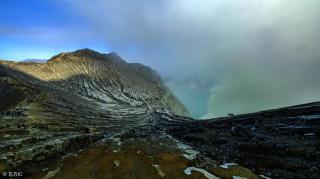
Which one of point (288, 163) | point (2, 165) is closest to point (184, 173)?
point (288, 163)

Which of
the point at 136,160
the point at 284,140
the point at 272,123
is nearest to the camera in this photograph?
the point at 136,160

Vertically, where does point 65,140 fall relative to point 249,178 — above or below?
above

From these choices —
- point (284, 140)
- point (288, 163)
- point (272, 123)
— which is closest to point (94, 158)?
point (288, 163)

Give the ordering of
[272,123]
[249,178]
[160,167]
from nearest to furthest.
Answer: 1. [249,178]
2. [160,167]
3. [272,123]

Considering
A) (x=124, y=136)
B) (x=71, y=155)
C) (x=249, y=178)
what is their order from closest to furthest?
(x=249, y=178) → (x=71, y=155) → (x=124, y=136)

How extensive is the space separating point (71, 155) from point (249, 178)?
196ft

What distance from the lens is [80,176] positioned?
3880 inches

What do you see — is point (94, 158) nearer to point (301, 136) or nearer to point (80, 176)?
point (80, 176)

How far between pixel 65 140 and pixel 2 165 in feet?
149

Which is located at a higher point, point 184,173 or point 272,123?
point 272,123

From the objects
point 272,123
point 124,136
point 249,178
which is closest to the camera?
point 249,178

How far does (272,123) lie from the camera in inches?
7618

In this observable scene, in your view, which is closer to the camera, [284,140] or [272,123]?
[284,140]

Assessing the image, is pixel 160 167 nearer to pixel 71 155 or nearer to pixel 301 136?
pixel 71 155
